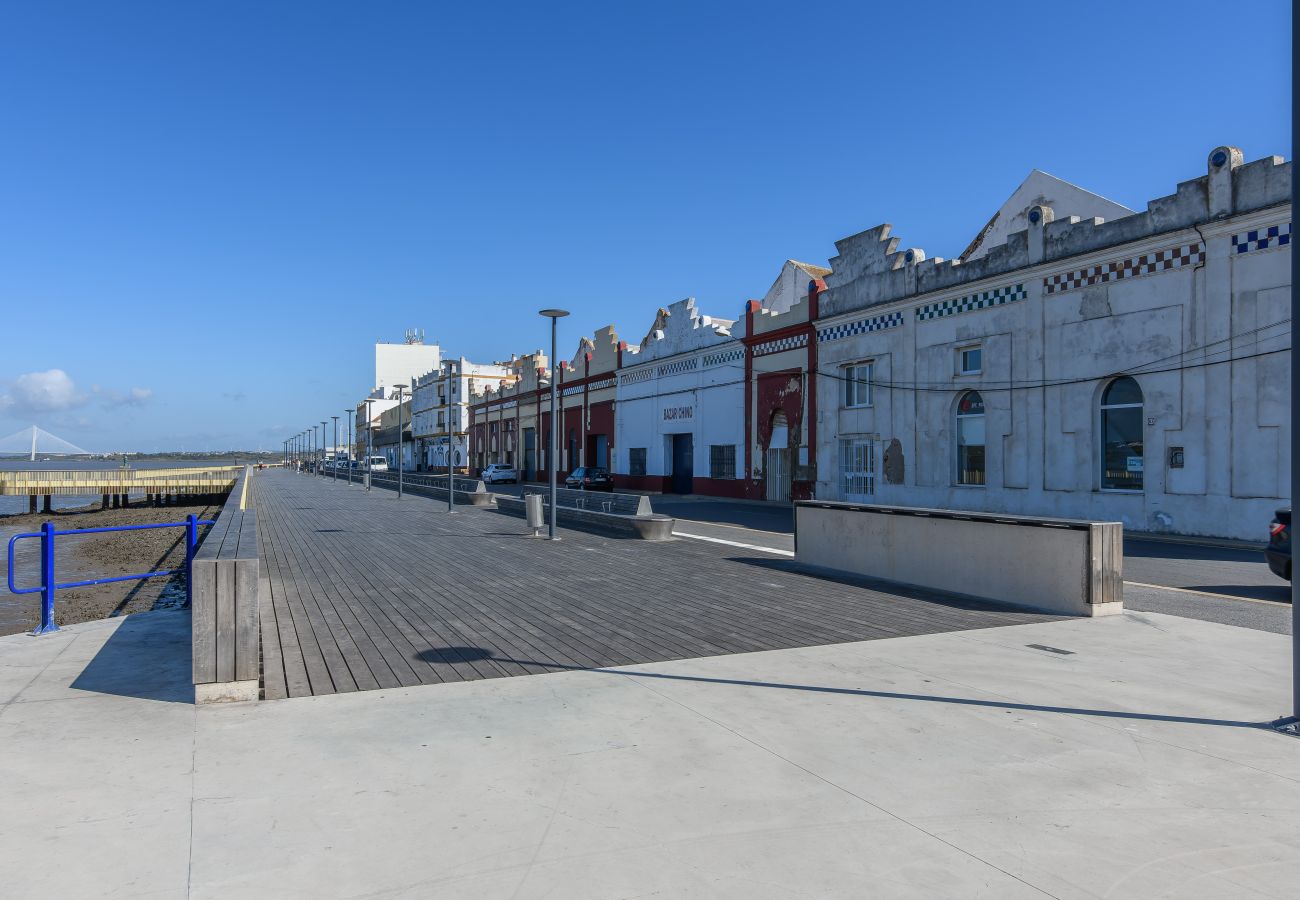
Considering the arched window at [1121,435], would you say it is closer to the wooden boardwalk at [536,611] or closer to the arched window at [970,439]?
the arched window at [970,439]

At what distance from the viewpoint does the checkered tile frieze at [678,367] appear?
40.1 metres

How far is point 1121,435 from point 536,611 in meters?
17.7

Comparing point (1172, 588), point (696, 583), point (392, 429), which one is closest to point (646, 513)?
point (696, 583)

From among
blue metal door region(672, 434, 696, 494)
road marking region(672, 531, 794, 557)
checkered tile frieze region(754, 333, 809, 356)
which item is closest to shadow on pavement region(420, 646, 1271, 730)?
road marking region(672, 531, 794, 557)

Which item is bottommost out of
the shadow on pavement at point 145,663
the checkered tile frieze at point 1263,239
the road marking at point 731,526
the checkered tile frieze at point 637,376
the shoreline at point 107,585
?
the shoreline at point 107,585

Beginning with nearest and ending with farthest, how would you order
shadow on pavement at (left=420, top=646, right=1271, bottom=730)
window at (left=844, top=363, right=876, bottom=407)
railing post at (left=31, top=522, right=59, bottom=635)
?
shadow on pavement at (left=420, top=646, right=1271, bottom=730)
railing post at (left=31, top=522, right=59, bottom=635)
window at (left=844, top=363, right=876, bottom=407)

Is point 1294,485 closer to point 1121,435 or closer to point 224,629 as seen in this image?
point 224,629

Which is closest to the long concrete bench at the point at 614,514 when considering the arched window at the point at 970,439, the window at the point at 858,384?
the arched window at the point at 970,439

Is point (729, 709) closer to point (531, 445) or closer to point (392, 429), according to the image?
point (531, 445)

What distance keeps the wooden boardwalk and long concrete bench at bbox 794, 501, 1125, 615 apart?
1.61ft

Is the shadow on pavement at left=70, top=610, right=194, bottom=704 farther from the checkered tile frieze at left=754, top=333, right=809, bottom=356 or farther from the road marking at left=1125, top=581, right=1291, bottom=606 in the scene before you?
the checkered tile frieze at left=754, top=333, right=809, bottom=356

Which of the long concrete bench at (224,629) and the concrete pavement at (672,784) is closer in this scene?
the concrete pavement at (672,784)

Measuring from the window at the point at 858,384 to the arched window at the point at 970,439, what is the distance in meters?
4.25

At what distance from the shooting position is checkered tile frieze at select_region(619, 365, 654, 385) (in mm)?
43844
